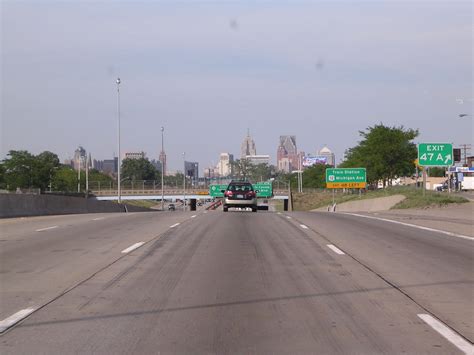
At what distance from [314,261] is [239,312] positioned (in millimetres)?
5785

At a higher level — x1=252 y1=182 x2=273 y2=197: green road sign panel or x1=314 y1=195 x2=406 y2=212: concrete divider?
x1=252 y1=182 x2=273 y2=197: green road sign panel

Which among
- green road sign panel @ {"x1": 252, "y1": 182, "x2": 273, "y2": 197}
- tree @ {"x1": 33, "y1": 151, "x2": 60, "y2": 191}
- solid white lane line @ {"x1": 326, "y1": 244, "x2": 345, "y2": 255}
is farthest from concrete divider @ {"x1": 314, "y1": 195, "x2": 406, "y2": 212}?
tree @ {"x1": 33, "y1": 151, "x2": 60, "y2": 191}

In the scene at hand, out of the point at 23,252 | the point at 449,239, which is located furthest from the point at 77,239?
the point at 449,239

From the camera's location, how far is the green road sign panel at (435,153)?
43.8m

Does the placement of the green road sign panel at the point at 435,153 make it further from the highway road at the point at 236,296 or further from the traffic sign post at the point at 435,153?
the highway road at the point at 236,296

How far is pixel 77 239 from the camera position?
67.4ft

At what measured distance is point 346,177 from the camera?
6800 cm

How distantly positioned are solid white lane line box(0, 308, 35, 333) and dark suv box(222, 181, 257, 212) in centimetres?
3459

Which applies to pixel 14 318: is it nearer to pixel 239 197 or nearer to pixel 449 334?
pixel 449 334

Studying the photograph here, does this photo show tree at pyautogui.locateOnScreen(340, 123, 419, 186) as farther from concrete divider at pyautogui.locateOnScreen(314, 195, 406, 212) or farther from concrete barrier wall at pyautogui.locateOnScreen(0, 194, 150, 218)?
concrete barrier wall at pyautogui.locateOnScreen(0, 194, 150, 218)

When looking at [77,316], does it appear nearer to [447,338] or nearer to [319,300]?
[319,300]

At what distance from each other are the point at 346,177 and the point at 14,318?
60.4 m

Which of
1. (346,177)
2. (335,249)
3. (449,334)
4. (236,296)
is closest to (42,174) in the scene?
(346,177)

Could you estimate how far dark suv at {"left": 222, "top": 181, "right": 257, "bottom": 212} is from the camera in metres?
44.3
